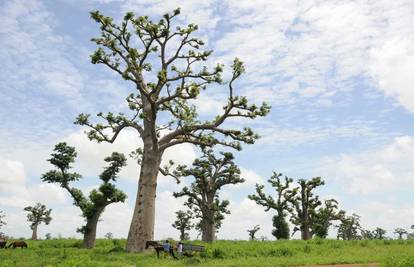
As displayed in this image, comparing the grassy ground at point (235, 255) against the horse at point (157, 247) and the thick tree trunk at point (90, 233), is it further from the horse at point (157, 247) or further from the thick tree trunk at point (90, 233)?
the thick tree trunk at point (90, 233)

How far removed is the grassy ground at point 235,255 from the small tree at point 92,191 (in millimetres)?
1541

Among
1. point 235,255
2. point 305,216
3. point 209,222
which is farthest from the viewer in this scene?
point 305,216

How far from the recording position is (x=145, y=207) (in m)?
25.9

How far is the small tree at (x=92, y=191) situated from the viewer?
31323 millimetres

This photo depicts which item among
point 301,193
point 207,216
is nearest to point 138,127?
point 207,216

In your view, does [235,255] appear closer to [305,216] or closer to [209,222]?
[209,222]

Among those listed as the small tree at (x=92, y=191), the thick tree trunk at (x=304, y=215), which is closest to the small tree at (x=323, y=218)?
the thick tree trunk at (x=304, y=215)

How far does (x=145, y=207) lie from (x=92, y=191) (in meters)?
7.37

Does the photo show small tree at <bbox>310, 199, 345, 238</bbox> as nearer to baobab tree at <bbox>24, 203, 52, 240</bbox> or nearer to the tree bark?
the tree bark

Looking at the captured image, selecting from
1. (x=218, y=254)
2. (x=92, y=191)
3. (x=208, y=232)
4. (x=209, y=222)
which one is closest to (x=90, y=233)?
(x=92, y=191)

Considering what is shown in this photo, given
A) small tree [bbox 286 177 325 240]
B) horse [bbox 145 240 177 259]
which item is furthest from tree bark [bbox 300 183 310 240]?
horse [bbox 145 240 177 259]

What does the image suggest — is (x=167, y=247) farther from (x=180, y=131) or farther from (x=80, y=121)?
(x=80, y=121)

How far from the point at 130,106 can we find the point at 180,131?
4485 mm

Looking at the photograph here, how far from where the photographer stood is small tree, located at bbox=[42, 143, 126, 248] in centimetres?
3132
